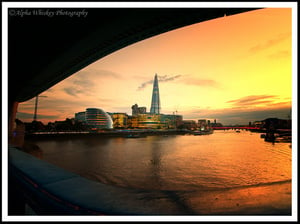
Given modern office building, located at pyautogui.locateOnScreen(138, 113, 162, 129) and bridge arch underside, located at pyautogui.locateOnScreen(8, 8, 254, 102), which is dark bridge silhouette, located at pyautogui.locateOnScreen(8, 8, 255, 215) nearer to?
bridge arch underside, located at pyautogui.locateOnScreen(8, 8, 254, 102)

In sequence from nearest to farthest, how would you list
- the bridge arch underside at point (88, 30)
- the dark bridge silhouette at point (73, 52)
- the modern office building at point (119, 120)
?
the dark bridge silhouette at point (73, 52), the bridge arch underside at point (88, 30), the modern office building at point (119, 120)

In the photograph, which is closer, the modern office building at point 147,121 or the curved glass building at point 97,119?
the modern office building at point 147,121

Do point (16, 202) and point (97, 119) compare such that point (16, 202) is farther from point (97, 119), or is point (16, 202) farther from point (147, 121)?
point (97, 119)

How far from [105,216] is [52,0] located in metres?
6.49

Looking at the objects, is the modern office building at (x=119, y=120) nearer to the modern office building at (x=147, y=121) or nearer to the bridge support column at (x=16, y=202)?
the modern office building at (x=147, y=121)

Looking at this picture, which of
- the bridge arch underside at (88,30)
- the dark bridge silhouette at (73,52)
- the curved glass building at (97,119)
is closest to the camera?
the dark bridge silhouette at (73,52)

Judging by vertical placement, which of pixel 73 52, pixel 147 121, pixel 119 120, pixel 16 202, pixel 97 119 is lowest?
pixel 147 121

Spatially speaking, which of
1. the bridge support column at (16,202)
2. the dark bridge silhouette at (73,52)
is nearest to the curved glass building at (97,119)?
the dark bridge silhouette at (73,52)

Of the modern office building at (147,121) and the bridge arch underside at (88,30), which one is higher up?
the bridge arch underside at (88,30)

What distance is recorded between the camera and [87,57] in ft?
40.9

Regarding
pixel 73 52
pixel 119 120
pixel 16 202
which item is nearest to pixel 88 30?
pixel 73 52

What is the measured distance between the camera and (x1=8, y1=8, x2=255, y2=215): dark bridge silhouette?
409cm

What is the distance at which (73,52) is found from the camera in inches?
444

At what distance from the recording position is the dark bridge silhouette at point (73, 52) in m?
4.09
